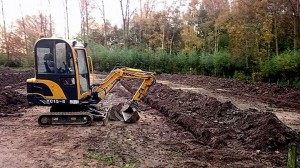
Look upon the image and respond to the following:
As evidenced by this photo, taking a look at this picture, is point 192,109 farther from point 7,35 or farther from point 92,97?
point 7,35

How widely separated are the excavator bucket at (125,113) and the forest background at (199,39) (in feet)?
43.6

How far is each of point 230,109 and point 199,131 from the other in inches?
107

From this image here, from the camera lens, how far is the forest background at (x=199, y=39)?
2447 cm

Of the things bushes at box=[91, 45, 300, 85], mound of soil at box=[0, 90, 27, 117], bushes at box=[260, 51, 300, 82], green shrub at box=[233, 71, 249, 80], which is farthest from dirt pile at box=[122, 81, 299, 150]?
green shrub at box=[233, 71, 249, 80]

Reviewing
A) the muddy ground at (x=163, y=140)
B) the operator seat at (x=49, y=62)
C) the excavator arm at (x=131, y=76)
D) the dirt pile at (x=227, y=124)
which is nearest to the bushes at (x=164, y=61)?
the dirt pile at (x=227, y=124)

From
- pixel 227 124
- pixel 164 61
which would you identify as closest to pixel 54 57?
pixel 227 124

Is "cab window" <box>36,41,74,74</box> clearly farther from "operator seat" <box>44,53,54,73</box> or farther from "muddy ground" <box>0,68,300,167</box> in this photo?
"muddy ground" <box>0,68,300,167</box>

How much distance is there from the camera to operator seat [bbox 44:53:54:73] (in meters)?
10.0

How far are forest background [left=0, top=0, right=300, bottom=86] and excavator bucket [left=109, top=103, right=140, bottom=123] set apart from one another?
13.3m

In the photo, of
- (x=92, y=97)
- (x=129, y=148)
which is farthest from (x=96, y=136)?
(x=92, y=97)

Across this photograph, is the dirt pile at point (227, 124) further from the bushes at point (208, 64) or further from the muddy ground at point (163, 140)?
the bushes at point (208, 64)

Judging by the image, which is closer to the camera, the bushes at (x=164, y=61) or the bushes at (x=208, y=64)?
the bushes at (x=208, y=64)

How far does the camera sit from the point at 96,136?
9031 millimetres

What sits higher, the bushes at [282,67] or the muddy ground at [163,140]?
the bushes at [282,67]
